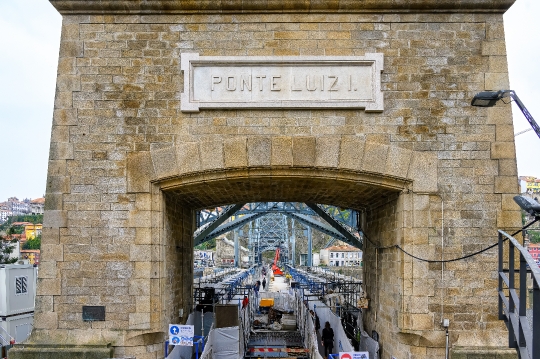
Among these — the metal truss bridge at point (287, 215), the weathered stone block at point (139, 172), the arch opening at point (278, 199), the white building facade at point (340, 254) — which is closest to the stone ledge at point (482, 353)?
the arch opening at point (278, 199)

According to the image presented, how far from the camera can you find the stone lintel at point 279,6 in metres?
8.08

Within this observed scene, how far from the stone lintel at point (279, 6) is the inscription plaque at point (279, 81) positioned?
798mm

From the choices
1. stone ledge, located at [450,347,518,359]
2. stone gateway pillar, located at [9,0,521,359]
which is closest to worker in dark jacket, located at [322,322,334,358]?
stone gateway pillar, located at [9,0,521,359]

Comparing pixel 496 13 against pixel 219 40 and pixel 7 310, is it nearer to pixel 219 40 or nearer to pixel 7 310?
pixel 219 40

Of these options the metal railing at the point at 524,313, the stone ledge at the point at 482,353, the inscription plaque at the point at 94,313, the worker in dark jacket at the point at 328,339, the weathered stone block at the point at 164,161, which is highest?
the weathered stone block at the point at 164,161

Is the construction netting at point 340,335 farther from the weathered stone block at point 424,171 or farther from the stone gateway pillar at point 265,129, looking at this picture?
the weathered stone block at point 424,171

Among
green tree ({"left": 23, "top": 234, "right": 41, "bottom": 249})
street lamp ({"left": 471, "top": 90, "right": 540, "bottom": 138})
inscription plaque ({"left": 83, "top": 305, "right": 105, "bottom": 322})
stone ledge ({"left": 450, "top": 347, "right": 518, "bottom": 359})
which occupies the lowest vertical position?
stone ledge ({"left": 450, "top": 347, "right": 518, "bottom": 359})

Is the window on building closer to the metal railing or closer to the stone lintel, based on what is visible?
the stone lintel

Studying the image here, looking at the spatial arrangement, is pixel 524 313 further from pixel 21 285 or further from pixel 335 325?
pixel 21 285

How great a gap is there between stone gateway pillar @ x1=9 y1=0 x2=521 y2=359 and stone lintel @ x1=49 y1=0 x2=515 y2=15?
25 mm

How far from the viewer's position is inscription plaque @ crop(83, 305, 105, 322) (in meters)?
7.96

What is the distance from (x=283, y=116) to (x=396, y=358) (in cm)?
463

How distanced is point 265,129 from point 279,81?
847 millimetres

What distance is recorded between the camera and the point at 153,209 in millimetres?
8188
